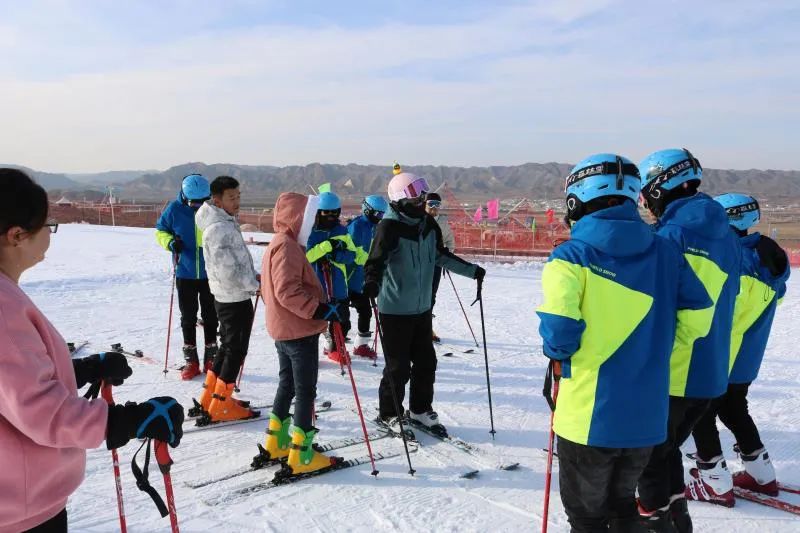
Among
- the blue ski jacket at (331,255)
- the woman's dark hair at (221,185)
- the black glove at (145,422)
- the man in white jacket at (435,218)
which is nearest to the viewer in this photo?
the black glove at (145,422)

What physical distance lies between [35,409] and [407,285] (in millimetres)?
3201

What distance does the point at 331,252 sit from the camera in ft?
18.1

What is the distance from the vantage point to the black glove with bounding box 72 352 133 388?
88.3 inches

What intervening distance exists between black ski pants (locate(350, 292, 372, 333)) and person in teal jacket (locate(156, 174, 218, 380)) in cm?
183

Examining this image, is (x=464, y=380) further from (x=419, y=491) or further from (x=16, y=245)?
(x=16, y=245)

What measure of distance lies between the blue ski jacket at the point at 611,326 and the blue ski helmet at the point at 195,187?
14.4 feet

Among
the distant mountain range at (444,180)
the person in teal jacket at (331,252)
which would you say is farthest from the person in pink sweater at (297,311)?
the distant mountain range at (444,180)

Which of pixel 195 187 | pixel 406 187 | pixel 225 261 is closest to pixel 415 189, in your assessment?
pixel 406 187

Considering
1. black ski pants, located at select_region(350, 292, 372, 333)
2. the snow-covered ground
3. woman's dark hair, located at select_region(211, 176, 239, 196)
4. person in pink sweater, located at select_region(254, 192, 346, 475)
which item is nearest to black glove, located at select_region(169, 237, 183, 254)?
woman's dark hair, located at select_region(211, 176, 239, 196)

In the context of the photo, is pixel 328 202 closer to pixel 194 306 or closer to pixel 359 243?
pixel 194 306

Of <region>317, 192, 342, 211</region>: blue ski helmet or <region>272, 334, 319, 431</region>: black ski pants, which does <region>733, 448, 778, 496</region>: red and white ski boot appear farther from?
<region>317, 192, 342, 211</region>: blue ski helmet

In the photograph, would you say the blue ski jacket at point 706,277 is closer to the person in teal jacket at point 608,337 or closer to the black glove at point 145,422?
the person in teal jacket at point 608,337

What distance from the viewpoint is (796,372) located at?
6.52 metres

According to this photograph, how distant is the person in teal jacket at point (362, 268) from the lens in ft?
23.5
